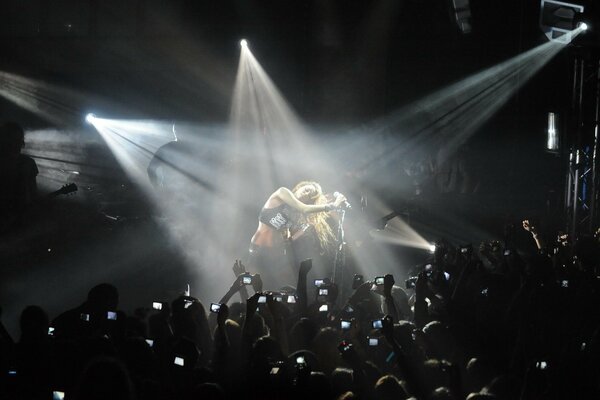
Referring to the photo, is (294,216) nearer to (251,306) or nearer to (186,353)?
(251,306)

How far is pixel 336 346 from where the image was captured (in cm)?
434

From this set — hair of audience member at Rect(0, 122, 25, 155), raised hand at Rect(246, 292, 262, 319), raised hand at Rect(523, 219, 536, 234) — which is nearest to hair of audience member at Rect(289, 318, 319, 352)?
raised hand at Rect(246, 292, 262, 319)

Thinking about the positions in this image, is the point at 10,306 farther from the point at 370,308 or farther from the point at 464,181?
the point at 464,181

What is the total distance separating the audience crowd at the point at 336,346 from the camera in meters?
3.28

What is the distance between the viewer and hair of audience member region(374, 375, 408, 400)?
10.8 feet

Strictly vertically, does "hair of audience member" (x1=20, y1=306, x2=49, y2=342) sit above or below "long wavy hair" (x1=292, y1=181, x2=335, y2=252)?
above

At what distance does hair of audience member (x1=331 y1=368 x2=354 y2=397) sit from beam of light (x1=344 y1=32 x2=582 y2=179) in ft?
26.6

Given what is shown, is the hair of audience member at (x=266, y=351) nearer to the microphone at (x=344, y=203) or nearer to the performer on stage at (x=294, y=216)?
the performer on stage at (x=294, y=216)

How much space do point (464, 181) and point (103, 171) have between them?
656 centimetres

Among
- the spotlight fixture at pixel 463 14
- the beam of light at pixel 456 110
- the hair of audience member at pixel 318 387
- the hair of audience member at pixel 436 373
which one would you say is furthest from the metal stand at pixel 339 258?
the hair of audience member at pixel 318 387

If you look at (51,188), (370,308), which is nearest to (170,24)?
(51,188)

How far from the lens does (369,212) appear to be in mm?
11367

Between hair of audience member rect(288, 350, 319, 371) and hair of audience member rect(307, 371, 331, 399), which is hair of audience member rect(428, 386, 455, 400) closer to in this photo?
hair of audience member rect(307, 371, 331, 399)

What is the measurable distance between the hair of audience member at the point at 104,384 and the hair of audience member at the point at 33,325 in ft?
4.56
